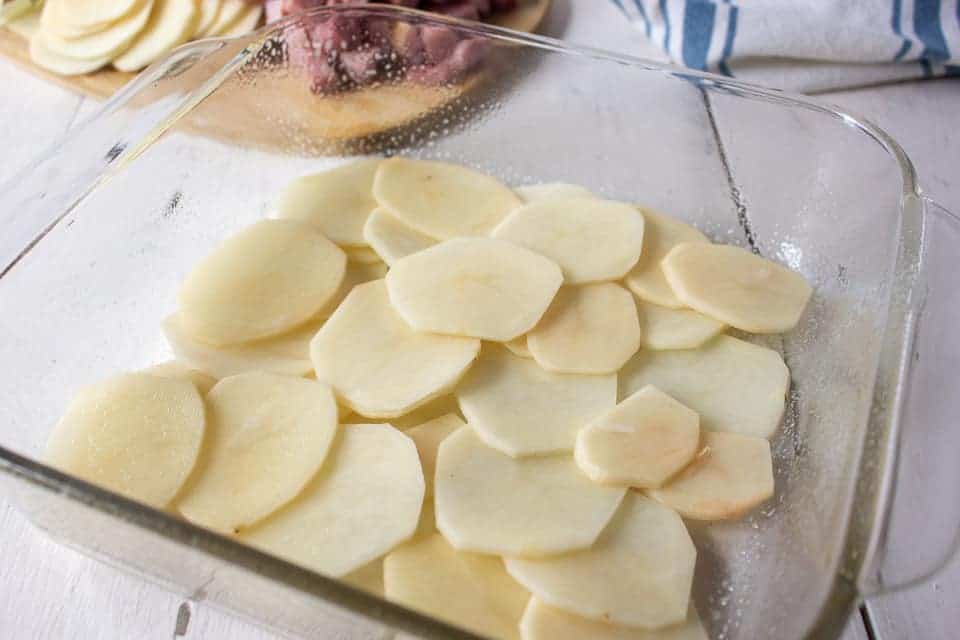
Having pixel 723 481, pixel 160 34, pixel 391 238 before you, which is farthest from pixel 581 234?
pixel 160 34

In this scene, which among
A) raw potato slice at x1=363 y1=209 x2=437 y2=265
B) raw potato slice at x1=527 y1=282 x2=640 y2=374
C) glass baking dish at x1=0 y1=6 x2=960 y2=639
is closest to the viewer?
glass baking dish at x1=0 y1=6 x2=960 y2=639

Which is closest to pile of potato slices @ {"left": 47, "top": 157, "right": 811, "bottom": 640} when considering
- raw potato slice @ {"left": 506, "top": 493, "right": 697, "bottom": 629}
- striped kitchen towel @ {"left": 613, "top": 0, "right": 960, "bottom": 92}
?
raw potato slice @ {"left": 506, "top": 493, "right": 697, "bottom": 629}

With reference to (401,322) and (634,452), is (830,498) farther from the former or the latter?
(401,322)

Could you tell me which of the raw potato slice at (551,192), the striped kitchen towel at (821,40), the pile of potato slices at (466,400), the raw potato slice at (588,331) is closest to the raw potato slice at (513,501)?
the pile of potato slices at (466,400)

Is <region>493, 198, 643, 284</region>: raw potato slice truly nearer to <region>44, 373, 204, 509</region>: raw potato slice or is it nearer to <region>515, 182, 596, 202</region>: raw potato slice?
<region>515, 182, 596, 202</region>: raw potato slice

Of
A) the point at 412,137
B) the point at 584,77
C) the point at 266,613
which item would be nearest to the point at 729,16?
the point at 584,77

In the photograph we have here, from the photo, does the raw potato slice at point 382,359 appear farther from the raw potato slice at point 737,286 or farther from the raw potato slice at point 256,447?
the raw potato slice at point 737,286

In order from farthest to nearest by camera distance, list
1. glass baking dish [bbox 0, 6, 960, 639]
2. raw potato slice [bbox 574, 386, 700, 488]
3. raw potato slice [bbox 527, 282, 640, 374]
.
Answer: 1. raw potato slice [bbox 527, 282, 640, 374]
2. raw potato slice [bbox 574, 386, 700, 488]
3. glass baking dish [bbox 0, 6, 960, 639]
